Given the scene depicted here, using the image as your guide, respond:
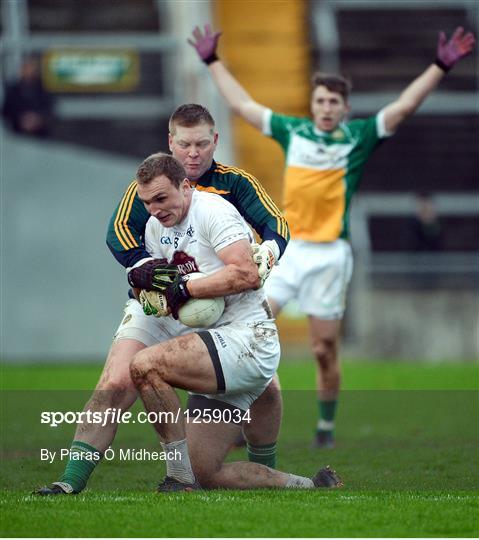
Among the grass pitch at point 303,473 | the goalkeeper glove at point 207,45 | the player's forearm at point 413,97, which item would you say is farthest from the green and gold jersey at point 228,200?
the player's forearm at point 413,97

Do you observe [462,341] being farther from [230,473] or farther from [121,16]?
[230,473]

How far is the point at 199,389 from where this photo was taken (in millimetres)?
7504

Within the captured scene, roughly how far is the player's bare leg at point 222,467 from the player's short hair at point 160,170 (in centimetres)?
142

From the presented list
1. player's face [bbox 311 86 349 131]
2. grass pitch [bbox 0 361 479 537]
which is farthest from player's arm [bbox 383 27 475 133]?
grass pitch [bbox 0 361 479 537]

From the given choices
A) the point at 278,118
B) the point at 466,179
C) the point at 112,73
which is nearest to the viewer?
the point at 278,118

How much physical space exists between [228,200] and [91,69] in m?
15.1

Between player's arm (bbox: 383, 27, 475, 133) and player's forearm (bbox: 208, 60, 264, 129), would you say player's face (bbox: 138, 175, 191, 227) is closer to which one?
player's forearm (bbox: 208, 60, 264, 129)

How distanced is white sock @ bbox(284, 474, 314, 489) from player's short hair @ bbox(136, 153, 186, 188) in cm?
181

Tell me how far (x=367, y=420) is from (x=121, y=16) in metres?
14.3

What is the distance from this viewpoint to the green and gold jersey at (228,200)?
25.8 feet

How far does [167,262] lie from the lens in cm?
773

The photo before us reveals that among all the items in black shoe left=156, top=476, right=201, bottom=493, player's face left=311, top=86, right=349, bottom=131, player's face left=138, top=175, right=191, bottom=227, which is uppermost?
player's face left=311, top=86, right=349, bottom=131

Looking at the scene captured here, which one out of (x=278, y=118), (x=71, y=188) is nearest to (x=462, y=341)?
(x=71, y=188)

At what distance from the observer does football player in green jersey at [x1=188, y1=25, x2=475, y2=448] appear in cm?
1088
